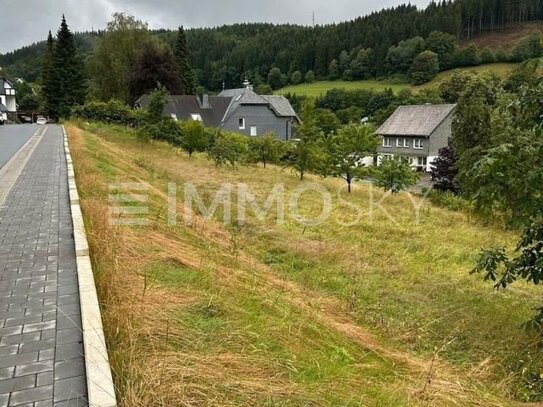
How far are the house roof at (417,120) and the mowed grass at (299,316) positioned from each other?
35.4m

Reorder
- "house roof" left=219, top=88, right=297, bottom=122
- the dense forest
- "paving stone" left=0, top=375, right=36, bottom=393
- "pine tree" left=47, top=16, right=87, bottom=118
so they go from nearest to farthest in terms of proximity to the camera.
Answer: "paving stone" left=0, top=375, right=36, bottom=393 < "pine tree" left=47, top=16, right=87, bottom=118 < "house roof" left=219, top=88, right=297, bottom=122 < the dense forest

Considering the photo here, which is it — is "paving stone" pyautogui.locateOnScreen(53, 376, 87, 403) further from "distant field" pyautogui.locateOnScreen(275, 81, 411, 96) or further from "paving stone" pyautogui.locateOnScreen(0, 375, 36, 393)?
"distant field" pyautogui.locateOnScreen(275, 81, 411, 96)

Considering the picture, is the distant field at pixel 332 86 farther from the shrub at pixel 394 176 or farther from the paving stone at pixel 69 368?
the paving stone at pixel 69 368

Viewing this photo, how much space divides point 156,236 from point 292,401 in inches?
177

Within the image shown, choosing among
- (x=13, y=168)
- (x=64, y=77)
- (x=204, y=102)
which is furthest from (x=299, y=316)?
(x=64, y=77)

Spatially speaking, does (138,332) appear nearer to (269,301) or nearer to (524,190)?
(269,301)

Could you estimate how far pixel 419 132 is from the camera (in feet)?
147

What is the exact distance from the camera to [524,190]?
502 cm

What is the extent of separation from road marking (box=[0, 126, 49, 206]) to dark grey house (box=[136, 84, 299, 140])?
29.8 metres

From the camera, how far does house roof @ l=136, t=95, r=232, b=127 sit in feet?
156

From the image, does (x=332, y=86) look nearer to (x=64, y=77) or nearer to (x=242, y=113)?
(x=242, y=113)

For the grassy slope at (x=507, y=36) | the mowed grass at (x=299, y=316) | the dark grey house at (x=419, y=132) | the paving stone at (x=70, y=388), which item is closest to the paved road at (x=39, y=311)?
the paving stone at (x=70, y=388)

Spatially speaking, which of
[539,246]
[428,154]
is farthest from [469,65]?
[539,246]

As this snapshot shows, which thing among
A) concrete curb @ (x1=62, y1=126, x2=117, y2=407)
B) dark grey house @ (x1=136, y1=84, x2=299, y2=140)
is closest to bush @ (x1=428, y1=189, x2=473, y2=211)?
concrete curb @ (x1=62, y1=126, x2=117, y2=407)
